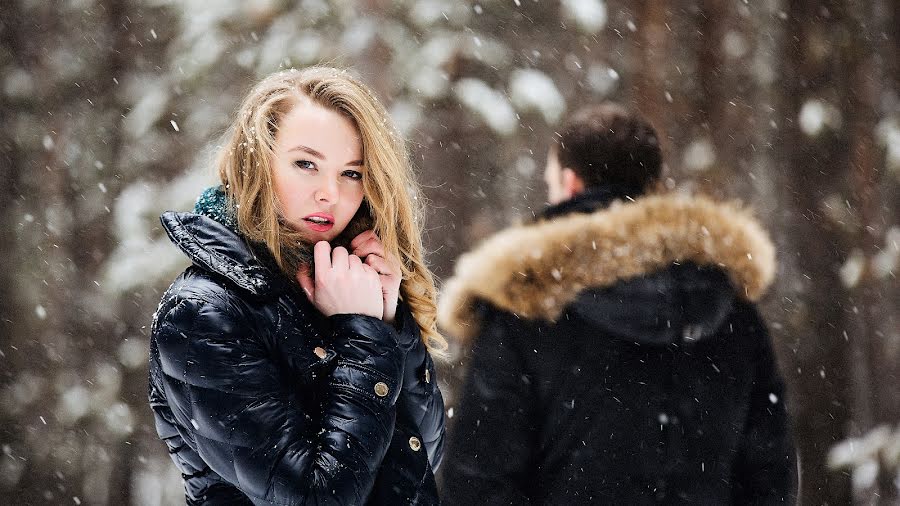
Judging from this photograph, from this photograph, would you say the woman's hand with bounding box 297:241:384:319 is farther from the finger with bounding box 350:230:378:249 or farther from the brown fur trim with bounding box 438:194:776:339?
the brown fur trim with bounding box 438:194:776:339

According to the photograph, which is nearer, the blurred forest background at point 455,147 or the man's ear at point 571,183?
the man's ear at point 571,183

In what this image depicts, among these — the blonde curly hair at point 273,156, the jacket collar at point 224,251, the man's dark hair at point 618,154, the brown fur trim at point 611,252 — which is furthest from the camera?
the man's dark hair at point 618,154

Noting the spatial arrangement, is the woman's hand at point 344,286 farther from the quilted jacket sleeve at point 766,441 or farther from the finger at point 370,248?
the quilted jacket sleeve at point 766,441

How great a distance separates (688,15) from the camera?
20.2 ft

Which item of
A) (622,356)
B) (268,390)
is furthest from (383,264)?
(622,356)

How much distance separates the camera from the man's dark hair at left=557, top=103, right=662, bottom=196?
2.84m

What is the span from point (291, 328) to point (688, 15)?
5119mm

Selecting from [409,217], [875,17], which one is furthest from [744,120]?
[409,217]

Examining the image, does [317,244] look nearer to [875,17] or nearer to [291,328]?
[291,328]

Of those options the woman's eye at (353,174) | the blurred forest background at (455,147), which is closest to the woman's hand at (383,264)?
the woman's eye at (353,174)

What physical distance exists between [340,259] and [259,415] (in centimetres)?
36

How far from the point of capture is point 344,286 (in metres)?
1.80

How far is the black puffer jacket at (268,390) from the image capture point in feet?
5.28

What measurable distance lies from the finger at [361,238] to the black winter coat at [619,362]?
0.81m
